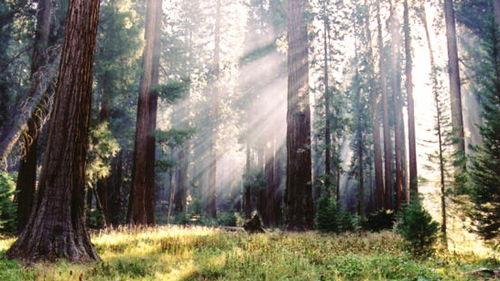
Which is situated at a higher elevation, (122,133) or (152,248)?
(122,133)

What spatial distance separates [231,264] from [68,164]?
3.35 meters

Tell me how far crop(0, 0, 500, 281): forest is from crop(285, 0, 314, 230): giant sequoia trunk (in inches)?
1.7

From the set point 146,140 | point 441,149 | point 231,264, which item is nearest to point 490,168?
point 441,149

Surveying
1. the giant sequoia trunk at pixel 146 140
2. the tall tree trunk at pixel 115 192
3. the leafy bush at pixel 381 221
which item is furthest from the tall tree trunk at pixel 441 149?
the tall tree trunk at pixel 115 192

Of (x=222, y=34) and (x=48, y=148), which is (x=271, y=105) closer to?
(x=222, y=34)

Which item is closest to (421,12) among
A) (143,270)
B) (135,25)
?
(135,25)

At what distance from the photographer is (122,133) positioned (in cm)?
2341

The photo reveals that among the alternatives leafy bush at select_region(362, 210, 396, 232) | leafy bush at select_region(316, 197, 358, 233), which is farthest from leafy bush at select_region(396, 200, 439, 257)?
leafy bush at select_region(362, 210, 396, 232)

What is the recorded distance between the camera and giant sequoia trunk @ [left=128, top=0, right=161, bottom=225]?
14.3 metres

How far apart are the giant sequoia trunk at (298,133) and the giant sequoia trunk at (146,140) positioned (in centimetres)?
471

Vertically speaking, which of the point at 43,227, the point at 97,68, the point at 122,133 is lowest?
the point at 43,227

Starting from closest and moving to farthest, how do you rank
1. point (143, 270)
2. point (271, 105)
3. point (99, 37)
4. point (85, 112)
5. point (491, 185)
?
point (143, 270), point (85, 112), point (491, 185), point (99, 37), point (271, 105)

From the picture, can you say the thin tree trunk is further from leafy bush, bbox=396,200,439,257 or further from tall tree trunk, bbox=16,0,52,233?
leafy bush, bbox=396,200,439,257

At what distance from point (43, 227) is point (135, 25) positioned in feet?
38.5
